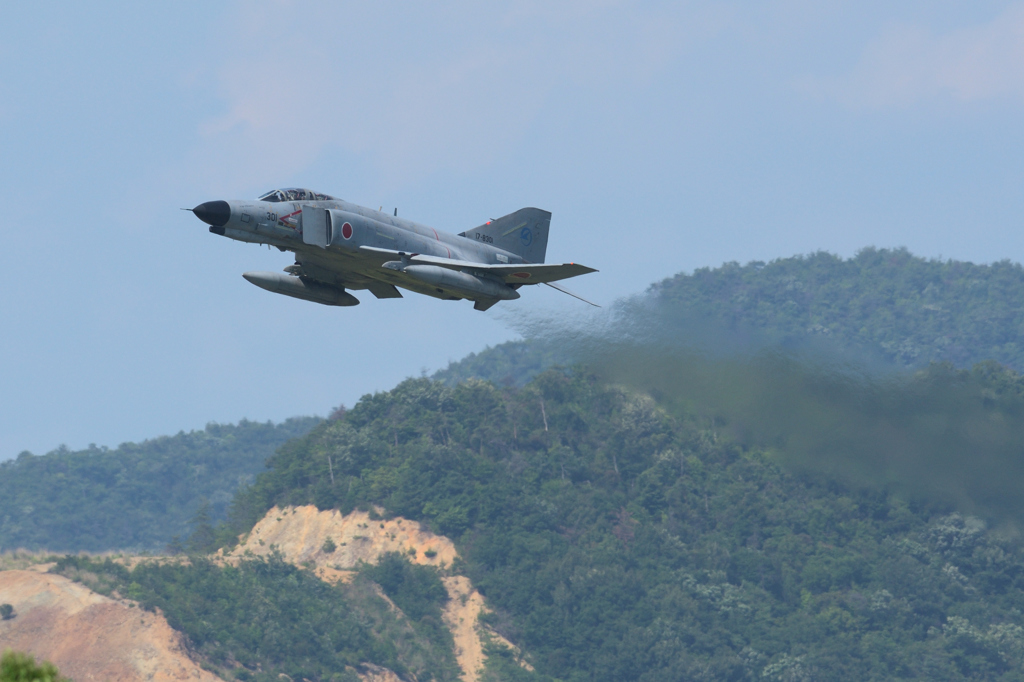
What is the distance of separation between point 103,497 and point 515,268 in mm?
157353

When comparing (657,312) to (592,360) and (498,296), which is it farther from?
(498,296)

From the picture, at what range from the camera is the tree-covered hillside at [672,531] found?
89625 millimetres

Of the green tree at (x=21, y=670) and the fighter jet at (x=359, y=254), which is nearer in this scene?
the green tree at (x=21, y=670)

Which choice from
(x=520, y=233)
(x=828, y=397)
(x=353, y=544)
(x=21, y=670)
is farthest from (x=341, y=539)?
(x=21, y=670)

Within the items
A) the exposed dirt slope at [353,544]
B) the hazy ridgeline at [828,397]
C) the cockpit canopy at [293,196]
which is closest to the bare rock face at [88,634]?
the exposed dirt slope at [353,544]

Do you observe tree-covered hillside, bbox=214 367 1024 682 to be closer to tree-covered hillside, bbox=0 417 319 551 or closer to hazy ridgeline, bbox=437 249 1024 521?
hazy ridgeline, bbox=437 249 1024 521

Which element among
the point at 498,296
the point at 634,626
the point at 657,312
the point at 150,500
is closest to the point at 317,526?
the point at 634,626

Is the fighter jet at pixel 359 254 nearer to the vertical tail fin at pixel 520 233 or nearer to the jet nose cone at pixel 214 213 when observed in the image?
the jet nose cone at pixel 214 213

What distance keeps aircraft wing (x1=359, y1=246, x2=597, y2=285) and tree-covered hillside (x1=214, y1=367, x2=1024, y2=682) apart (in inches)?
2036

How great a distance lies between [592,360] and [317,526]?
96.8ft

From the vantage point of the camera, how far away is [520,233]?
40.7 metres

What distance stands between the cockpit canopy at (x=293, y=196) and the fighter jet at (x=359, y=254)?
0.10 feet

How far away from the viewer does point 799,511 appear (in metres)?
101

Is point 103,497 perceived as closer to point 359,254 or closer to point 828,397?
point 828,397
